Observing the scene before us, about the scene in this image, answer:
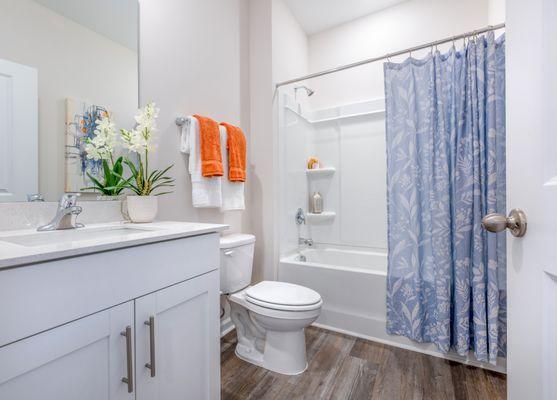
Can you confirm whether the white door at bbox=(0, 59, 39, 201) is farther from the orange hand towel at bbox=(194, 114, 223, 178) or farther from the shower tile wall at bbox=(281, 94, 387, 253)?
the shower tile wall at bbox=(281, 94, 387, 253)

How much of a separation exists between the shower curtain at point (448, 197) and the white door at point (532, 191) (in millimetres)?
1075

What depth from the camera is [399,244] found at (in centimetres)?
172

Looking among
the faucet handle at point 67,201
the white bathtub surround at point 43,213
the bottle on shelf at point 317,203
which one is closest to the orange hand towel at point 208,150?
the white bathtub surround at point 43,213

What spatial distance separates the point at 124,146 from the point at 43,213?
0.41 m

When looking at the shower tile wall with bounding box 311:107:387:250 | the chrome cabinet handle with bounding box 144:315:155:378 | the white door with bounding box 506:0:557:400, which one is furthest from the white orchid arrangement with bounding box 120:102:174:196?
the shower tile wall with bounding box 311:107:387:250

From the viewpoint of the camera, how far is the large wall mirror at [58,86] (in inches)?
38.4

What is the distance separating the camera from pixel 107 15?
4.10 feet

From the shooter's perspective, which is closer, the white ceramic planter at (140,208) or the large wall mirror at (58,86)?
the large wall mirror at (58,86)

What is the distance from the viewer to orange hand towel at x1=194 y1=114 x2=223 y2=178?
1.54 meters

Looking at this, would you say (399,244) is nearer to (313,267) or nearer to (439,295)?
(439,295)

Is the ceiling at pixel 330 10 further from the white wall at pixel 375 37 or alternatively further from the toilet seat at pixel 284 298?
the toilet seat at pixel 284 298

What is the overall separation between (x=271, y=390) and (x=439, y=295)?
3.56 ft

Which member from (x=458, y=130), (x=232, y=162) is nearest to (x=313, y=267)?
(x=232, y=162)

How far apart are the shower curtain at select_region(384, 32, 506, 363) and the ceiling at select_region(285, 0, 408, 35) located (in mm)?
1121
